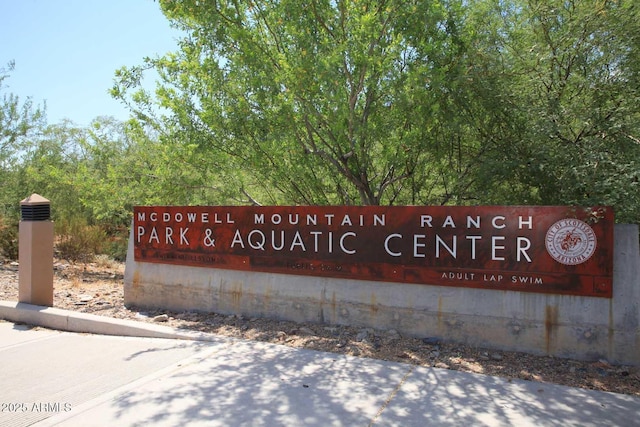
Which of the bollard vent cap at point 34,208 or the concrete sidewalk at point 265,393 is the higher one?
the bollard vent cap at point 34,208

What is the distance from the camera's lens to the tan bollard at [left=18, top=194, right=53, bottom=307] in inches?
303

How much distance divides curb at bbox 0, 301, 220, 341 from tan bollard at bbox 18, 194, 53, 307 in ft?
0.67

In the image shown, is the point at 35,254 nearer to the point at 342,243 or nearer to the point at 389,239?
the point at 342,243

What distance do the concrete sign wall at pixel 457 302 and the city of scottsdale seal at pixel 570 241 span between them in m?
0.01

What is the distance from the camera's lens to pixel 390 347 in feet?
18.9

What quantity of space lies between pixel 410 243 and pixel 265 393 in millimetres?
2567

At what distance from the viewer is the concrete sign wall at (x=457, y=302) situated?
5.05 m

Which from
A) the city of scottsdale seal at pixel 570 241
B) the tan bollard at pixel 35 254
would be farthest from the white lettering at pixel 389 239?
the tan bollard at pixel 35 254

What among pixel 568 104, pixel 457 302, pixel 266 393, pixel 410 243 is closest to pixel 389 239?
pixel 410 243

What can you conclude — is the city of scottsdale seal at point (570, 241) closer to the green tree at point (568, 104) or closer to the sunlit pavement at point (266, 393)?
the green tree at point (568, 104)

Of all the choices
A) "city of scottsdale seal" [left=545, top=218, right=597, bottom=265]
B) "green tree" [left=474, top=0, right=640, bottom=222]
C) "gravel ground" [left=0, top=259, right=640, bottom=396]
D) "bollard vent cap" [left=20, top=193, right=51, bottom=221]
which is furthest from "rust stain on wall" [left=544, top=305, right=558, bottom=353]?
"bollard vent cap" [left=20, top=193, right=51, bottom=221]

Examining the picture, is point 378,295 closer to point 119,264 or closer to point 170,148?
point 170,148

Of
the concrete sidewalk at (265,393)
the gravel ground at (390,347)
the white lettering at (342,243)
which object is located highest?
the white lettering at (342,243)

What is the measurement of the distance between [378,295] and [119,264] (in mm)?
11855
